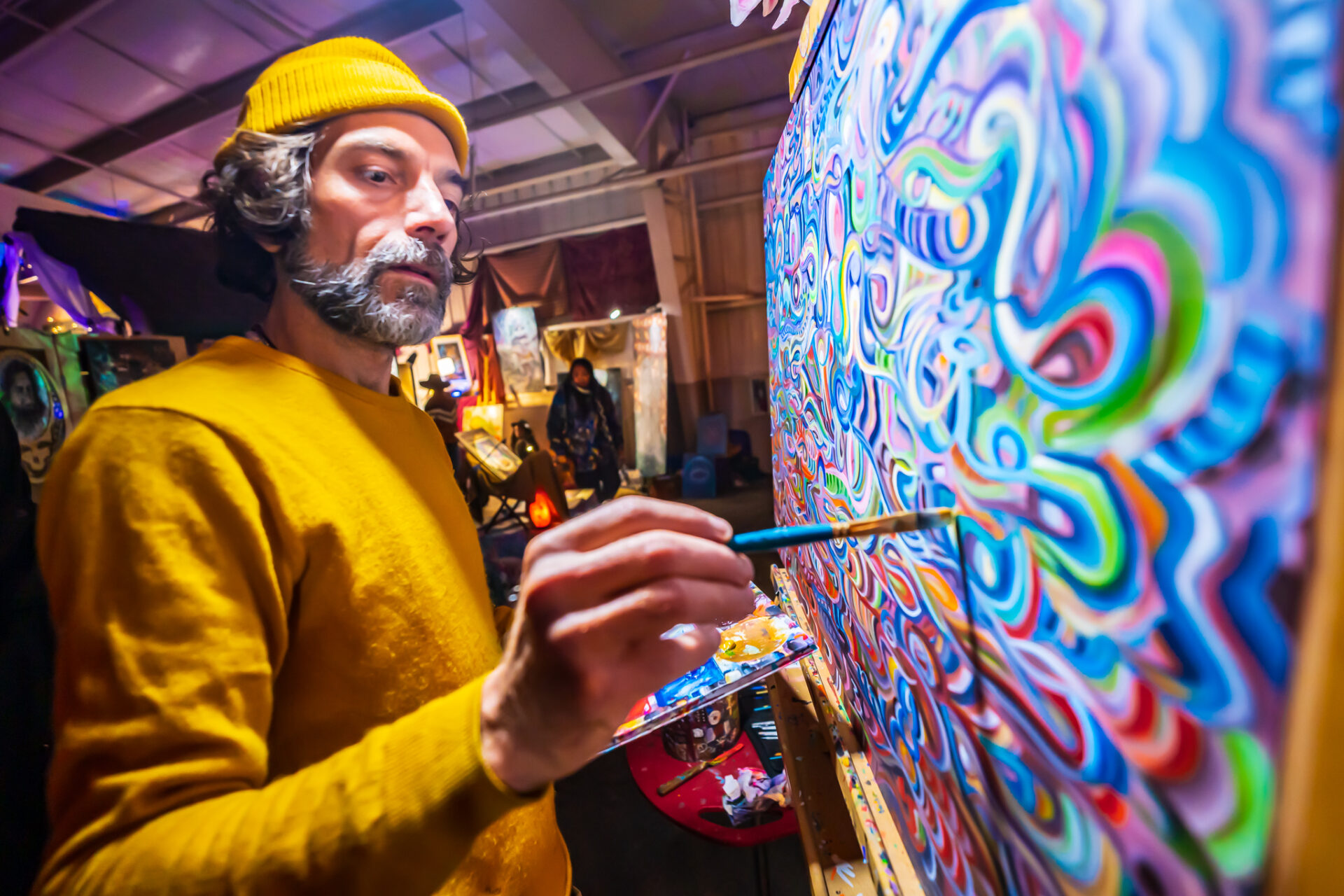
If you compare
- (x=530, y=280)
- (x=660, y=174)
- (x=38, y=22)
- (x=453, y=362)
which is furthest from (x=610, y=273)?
(x=38, y=22)

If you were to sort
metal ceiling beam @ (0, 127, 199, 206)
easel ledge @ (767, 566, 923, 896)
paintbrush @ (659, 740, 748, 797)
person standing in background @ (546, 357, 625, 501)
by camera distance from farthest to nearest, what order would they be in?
person standing in background @ (546, 357, 625, 501), metal ceiling beam @ (0, 127, 199, 206), paintbrush @ (659, 740, 748, 797), easel ledge @ (767, 566, 923, 896)

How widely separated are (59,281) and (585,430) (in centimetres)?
342

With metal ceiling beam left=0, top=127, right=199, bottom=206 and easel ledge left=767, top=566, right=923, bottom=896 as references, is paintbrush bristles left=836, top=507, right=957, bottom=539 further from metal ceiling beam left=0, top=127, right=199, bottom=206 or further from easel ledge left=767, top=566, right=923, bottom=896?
metal ceiling beam left=0, top=127, right=199, bottom=206

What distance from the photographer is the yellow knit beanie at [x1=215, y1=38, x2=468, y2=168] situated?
806 millimetres

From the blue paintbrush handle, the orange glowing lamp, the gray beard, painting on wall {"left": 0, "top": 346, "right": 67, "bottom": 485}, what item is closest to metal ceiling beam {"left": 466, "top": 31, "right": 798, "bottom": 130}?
the orange glowing lamp

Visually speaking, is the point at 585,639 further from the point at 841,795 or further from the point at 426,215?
the point at 841,795

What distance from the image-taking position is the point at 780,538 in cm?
49

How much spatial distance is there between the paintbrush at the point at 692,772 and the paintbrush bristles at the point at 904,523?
125 cm

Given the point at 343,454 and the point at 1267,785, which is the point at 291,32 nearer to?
the point at 343,454

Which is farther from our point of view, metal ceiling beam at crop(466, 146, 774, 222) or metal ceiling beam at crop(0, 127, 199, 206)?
metal ceiling beam at crop(466, 146, 774, 222)

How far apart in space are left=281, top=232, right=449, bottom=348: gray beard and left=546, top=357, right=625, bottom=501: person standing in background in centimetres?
413

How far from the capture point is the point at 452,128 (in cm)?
96

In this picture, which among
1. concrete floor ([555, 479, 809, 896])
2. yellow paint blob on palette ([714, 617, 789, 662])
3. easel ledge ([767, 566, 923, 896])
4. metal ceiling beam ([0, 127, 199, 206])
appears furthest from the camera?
metal ceiling beam ([0, 127, 199, 206])

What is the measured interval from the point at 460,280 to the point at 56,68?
4.22m
